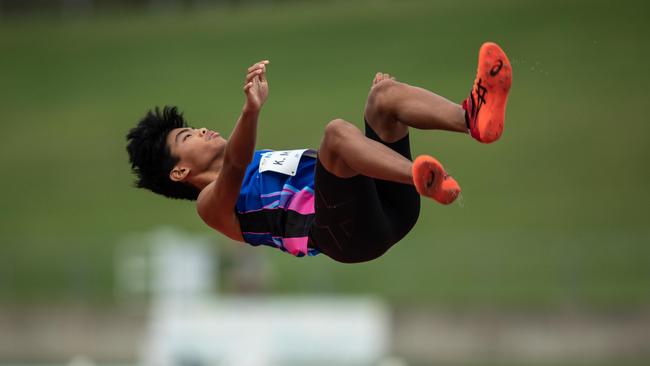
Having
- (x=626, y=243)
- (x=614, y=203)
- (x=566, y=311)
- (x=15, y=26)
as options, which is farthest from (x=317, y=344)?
(x=15, y=26)

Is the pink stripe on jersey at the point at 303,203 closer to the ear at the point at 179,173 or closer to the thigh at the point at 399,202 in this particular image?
the thigh at the point at 399,202

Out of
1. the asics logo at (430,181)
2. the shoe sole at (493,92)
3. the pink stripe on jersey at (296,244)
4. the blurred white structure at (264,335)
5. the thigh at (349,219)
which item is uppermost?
the shoe sole at (493,92)

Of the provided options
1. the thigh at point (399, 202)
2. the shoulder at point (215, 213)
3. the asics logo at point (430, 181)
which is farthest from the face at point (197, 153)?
the asics logo at point (430, 181)

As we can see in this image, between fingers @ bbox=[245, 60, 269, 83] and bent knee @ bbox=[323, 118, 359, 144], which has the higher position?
fingers @ bbox=[245, 60, 269, 83]

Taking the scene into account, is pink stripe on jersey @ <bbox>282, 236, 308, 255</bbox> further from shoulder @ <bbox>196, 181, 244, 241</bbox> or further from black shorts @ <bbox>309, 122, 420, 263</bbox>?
Result: shoulder @ <bbox>196, 181, 244, 241</bbox>

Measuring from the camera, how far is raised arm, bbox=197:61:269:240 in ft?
16.7

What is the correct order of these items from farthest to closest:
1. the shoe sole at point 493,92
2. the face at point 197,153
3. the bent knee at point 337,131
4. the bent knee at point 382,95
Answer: the face at point 197,153 < the bent knee at point 382,95 < the bent knee at point 337,131 < the shoe sole at point 493,92

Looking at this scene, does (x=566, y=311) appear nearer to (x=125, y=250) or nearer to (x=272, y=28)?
(x=125, y=250)

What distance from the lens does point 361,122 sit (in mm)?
20641

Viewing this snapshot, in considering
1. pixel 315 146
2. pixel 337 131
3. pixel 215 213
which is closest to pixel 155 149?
pixel 215 213

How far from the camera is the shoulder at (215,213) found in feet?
17.9

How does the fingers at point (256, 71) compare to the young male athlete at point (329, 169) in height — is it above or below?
above

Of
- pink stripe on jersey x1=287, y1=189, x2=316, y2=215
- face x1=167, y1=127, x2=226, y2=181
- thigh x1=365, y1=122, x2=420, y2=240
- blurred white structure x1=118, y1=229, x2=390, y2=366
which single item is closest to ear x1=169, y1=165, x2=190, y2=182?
face x1=167, y1=127, x2=226, y2=181

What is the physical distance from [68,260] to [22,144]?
35.8 ft
